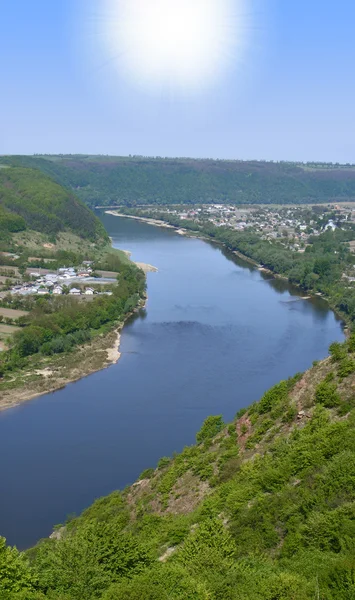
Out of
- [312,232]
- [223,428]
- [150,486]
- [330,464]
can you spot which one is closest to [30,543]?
[150,486]

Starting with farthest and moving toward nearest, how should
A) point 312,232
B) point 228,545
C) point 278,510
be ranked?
point 312,232, point 278,510, point 228,545

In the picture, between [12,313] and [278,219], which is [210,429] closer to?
[12,313]

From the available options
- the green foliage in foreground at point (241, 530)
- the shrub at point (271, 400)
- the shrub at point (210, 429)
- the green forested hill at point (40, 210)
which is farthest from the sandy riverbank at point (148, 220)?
the green foliage in foreground at point (241, 530)

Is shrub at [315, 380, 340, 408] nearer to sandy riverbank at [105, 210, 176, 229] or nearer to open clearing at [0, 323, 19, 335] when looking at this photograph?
open clearing at [0, 323, 19, 335]

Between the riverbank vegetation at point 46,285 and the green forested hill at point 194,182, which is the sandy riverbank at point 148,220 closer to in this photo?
the green forested hill at point 194,182

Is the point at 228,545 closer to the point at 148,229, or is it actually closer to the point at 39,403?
the point at 39,403

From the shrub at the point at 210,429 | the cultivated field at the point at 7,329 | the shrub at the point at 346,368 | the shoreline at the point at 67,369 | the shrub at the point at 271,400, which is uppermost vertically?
the shrub at the point at 346,368
